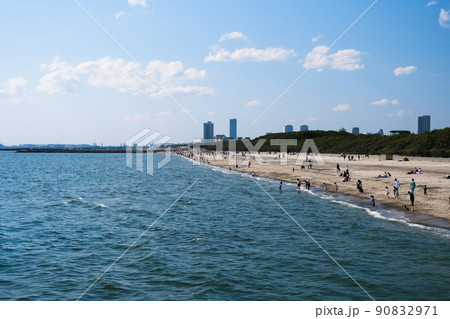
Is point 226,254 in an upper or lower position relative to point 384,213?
lower

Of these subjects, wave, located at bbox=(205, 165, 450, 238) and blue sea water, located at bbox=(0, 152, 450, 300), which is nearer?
blue sea water, located at bbox=(0, 152, 450, 300)

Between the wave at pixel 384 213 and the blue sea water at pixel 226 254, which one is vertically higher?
the wave at pixel 384 213

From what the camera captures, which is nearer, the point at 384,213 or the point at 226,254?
the point at 226,254

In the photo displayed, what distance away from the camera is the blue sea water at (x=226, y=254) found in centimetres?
1322

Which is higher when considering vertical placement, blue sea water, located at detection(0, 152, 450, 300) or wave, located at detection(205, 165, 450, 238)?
wave, located at detection(205, 165, 450, 238)

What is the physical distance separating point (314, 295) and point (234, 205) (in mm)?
20457

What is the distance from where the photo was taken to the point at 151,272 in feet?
49.9

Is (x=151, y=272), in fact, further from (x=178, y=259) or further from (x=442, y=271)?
(x=442, y=271)

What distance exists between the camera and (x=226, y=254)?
17.6 m

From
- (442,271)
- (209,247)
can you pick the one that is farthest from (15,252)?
(442,271)

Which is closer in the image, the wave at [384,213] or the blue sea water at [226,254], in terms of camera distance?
the blue sea water at [226,254]

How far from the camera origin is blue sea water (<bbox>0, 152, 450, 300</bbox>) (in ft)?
43.4
